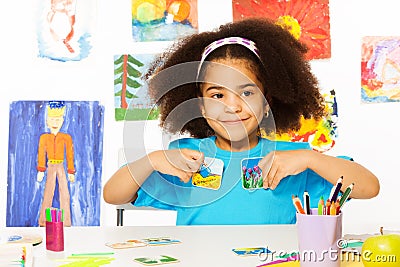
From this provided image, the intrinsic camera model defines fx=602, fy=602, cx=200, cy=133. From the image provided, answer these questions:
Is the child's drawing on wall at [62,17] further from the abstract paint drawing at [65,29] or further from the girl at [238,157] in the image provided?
the girl at [238,157]

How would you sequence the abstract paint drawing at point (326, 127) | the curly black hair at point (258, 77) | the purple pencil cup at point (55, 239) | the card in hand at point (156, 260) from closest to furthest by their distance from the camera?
the card in hand at point (156, 260)
the purple pencil cup at point (55, 239)
the curly black hair at point (258, 77)
the abstract paint drawing at point (326, 127)

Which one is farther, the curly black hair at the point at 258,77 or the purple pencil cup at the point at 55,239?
the curly black hair at the point at 258,77

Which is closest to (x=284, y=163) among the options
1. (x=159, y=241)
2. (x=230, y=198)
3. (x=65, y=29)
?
(x=230, y=198)

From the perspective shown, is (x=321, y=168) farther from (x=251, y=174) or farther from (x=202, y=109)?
(x=202, y=109)

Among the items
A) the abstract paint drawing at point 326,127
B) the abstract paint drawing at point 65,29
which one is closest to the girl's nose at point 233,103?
the abstract paint drawing at point 326,127

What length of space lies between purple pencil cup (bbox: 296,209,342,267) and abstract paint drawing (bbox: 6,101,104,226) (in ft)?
5.85

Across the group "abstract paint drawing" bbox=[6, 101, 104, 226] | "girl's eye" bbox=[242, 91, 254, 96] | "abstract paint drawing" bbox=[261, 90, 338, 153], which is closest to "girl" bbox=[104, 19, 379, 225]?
"girl's eye" bbox=[242, 91, 254, 96]

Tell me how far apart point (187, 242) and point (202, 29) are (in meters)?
1.57

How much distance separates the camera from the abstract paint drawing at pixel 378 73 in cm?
250

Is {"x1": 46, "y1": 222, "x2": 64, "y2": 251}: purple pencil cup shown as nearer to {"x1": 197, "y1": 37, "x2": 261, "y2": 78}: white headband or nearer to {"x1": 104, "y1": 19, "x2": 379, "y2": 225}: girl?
{"x1": 104, "y1": 19, "x2": 379, "y2": 225}: girl

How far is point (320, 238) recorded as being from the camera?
33.4 inches

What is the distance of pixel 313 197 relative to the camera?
1565 mm

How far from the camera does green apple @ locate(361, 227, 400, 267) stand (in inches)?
31.4

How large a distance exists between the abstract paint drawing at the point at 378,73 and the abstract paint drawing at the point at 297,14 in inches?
7.5
